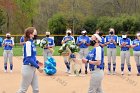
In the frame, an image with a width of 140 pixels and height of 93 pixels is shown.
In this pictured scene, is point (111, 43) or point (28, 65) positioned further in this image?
point (111, 43)

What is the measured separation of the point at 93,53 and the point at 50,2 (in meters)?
65.3

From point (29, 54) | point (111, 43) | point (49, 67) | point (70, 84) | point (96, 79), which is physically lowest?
point (70, 84)

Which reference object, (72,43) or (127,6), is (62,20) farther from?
(72,43)

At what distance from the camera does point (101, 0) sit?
213 feet

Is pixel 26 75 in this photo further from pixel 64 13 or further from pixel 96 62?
pixel 64 13

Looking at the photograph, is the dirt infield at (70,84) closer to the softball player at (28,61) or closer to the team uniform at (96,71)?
the softball player at (28,61)

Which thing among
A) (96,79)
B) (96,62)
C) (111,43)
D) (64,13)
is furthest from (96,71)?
(64,13)

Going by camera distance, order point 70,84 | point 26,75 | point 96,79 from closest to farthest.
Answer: point 96,79 → point 26,75 → point 70,84

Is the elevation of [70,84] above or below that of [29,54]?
below

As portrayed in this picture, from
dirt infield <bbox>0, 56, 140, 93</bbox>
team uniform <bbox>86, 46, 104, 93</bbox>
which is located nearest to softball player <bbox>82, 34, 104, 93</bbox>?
team uniform <bbox>86, 46, 104, 93</bbox>

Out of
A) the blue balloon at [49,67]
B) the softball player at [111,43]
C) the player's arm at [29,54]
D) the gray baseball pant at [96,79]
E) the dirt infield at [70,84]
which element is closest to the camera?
the gray baseball pant at [96,79]

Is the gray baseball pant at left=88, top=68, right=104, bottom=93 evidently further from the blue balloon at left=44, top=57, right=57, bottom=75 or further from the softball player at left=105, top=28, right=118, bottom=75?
the softball player at left=105, top=28, right=118, bottom=75

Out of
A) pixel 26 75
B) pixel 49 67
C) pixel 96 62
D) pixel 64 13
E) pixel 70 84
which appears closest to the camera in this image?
pixel 96 62

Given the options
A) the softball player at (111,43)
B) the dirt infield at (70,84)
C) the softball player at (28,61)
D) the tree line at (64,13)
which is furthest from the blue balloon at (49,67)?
the tree line at (64,13)
